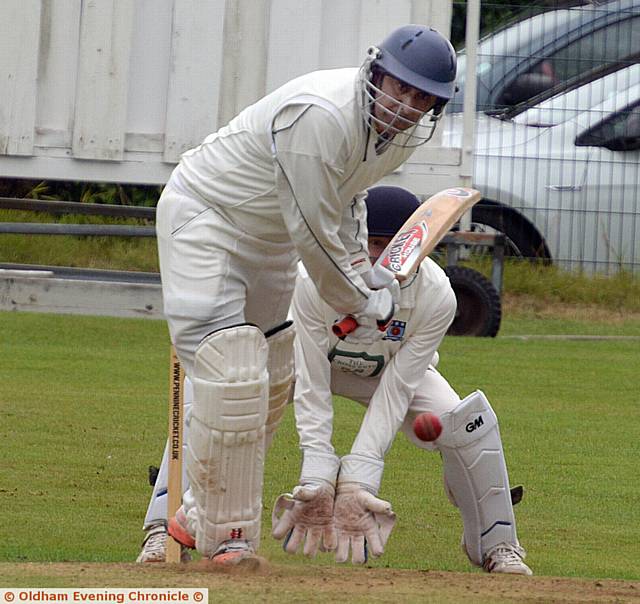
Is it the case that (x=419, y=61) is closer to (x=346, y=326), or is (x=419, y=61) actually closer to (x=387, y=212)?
(x=346, y=326)

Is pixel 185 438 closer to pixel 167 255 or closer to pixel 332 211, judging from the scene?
pixel 167 255

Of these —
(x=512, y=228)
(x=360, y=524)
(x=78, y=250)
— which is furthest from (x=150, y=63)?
(x=360, y=524)

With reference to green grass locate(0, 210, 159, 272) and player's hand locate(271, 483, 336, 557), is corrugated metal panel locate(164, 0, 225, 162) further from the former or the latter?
player's hand locate(271, 483, 336, 557)

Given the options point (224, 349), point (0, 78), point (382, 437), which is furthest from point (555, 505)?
point (0, 78)

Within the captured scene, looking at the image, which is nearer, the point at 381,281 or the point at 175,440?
the point at 381,281

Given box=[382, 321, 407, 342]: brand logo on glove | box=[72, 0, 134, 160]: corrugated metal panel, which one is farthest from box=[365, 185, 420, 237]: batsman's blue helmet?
box=[72, 0, 134, 160]: corrugated metal panel

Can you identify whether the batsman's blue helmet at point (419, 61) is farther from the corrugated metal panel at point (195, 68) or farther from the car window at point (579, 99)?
the car window at point (579, 99)

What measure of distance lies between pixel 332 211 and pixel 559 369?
6857mm

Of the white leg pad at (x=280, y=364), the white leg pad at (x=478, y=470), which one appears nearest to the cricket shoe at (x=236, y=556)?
the white leg pad at (x=280, y=364)

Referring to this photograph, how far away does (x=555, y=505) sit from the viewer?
701 centimetres

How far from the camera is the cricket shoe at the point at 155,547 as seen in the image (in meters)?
5.58

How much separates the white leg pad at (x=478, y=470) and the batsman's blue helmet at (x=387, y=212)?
0.75 meters

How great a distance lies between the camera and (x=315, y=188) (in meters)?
4.79

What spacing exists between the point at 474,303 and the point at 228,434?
795 centimetres
